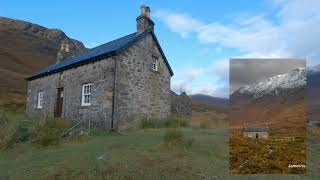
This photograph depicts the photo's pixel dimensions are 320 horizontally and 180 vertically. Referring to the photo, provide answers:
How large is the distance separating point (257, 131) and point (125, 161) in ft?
15.4

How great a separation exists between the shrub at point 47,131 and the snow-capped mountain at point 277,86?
9.63 m

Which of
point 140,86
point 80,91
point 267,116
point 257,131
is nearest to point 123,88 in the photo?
point 140,86

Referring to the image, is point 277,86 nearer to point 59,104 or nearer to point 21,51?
point 59,104

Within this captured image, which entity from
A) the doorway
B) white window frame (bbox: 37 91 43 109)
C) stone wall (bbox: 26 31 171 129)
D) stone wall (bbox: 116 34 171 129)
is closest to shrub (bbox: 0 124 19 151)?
stone wall (bbox: 26 31 171 129)

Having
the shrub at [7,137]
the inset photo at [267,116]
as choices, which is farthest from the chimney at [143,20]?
the inset photo at [267,116]

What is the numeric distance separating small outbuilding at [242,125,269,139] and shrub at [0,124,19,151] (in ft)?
33.9

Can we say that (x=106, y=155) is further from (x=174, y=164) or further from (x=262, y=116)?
(x=262, y=116)

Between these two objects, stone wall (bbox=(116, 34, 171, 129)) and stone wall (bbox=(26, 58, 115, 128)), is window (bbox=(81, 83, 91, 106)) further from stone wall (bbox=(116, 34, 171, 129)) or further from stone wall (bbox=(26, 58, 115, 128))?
stone wall (bbox=(116, 34, 171, 129))

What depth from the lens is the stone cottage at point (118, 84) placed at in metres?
18.7

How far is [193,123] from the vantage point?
74.6 ft

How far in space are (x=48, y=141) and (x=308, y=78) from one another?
1047cm

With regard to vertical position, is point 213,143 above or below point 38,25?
below

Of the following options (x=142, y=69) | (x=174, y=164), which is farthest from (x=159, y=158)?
(x=142, y=69)

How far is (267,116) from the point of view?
5.71m
